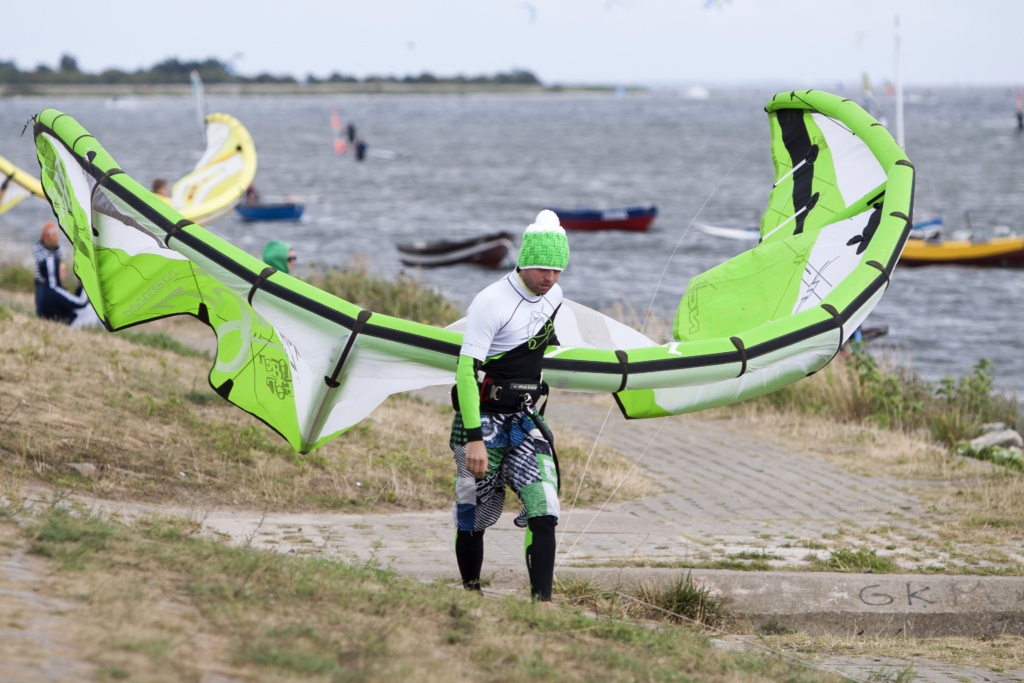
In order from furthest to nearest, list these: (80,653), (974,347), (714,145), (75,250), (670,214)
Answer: (714,145)
(670,214)
(974,347)
(75,250)
(80,653)

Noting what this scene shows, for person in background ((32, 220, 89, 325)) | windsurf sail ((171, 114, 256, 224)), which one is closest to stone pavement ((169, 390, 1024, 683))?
person in background ((32, 220, 89, 325))

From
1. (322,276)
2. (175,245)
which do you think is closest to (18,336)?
(175,245)

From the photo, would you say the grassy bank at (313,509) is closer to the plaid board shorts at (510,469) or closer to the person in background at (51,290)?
the plaid board shorts at (510,469)

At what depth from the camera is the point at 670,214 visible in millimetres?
49250

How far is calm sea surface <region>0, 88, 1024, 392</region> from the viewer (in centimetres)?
2631

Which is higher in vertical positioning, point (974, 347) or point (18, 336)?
point (18, 336)

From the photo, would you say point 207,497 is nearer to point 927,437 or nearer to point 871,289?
point 871,289

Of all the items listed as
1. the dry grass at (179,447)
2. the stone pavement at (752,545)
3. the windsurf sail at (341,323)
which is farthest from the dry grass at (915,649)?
the dry grass at (179,447)

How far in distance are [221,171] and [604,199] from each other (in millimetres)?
41430

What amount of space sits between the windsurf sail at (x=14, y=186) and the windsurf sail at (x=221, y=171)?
1749 millimetres

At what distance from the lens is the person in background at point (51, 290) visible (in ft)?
41.7

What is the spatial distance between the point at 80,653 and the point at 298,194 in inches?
2076

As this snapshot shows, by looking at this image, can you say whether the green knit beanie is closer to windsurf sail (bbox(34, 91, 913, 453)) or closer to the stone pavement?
windsurf sail (bbox(34, 91, 913, 453))

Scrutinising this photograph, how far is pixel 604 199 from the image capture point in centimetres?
5600
